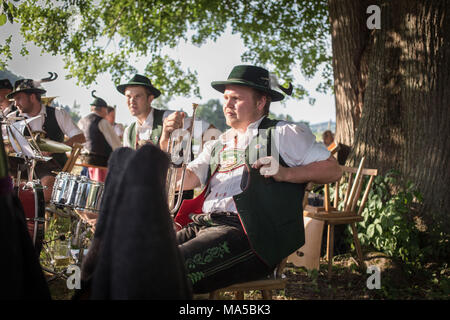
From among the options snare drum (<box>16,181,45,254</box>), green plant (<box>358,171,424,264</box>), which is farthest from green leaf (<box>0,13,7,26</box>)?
green plant (<box>358,171,424,264</box>)

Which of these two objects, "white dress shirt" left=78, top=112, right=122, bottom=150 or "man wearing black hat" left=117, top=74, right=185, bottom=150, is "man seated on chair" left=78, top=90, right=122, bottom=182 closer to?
"white dress shirt" left=78, top=112, right=122, bottom=150

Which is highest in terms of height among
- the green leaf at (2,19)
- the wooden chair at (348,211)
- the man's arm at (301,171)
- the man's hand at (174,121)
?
the green leaf at (2,19)

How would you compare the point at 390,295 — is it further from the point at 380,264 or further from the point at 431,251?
the point at 431,251

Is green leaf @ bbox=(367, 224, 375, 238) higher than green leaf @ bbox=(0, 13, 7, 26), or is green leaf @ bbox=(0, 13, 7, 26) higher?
green leaf @ bbox=(0, 13, 7, 26)

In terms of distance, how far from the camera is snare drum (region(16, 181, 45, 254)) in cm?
292

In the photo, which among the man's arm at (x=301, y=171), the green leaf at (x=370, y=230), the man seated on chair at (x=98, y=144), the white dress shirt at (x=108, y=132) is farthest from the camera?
the man seated on chair at (x=98, y=144)

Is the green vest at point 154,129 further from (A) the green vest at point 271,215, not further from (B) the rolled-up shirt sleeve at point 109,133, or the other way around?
(A) the green vest at point 271,215

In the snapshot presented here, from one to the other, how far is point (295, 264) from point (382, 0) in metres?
3.36

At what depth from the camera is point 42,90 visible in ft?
15.2

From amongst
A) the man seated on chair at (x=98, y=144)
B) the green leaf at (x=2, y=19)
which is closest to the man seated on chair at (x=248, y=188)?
the green leaf at (x=2, y=19)

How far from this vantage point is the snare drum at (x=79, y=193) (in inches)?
109

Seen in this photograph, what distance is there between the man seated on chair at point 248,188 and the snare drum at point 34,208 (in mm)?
1178
